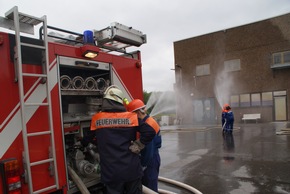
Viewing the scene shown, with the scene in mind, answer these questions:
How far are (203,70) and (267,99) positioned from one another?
→ 622 centimetres

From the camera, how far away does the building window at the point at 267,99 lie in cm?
1958

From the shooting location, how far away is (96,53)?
3154 mm

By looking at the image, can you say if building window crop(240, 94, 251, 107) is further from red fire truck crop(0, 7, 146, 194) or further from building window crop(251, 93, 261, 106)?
red fire truck crop(0, 7, 146, 194)

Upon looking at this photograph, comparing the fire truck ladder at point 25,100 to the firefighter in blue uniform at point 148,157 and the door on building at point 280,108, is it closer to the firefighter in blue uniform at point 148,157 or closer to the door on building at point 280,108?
the firefighter in blue uniform at point 148,157

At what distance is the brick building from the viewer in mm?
19281

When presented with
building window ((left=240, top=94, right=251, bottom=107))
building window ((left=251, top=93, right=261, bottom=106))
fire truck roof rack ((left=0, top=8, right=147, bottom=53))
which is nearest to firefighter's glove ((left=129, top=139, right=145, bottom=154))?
fire truck roof rack ((left=0, top=8, right=147, bottom=53))

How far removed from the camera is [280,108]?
19.2 metres

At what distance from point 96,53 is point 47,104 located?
0.97m

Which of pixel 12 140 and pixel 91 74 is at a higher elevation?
pixel 91 74

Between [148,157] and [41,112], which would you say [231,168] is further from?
[41,112]

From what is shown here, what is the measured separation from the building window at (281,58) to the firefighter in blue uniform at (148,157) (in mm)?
18639

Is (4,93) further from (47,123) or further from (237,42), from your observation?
(237,42)

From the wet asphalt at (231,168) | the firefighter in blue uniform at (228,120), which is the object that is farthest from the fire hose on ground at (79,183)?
the firefighter in blue uniform at (228,120)

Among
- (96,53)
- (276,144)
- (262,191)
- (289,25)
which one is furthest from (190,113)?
(96,53)
